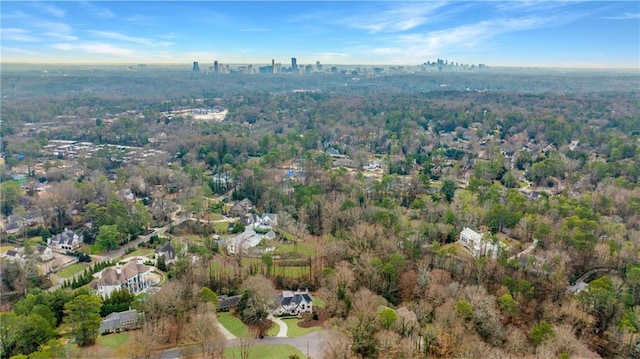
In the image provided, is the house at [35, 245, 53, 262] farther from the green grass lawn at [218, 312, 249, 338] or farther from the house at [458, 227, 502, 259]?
the house at [458, 227, 502, 259]

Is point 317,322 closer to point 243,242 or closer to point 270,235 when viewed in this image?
point 243,242

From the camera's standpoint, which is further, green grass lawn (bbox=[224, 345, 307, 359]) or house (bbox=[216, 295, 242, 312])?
house (bbox=[216, 295, 242, 312])

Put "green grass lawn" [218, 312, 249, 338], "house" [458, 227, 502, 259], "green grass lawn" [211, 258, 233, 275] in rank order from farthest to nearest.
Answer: "house" [458, 227, 502, 259], "green grass lawn" [211, 258, 233, 275], "green grass lawn" [218, 312, 249, 338]

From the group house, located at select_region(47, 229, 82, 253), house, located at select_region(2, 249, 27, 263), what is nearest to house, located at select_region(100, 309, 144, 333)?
house, located at select_region(2, 249, 27, 263)

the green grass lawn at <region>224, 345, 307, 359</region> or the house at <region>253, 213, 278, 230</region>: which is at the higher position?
the house at <region>253, 213, 278, 230</region>

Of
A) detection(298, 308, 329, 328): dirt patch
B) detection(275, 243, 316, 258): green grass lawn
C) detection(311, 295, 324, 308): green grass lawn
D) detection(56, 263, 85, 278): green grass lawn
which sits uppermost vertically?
detection(275, 243, 316, 258): green grass lawn

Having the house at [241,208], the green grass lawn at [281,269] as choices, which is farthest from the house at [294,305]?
the house at [241,208]
